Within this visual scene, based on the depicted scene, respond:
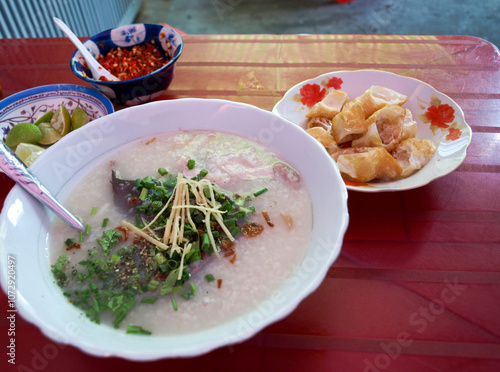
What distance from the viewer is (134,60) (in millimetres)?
1614

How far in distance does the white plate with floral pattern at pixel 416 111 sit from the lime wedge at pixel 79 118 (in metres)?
0.72

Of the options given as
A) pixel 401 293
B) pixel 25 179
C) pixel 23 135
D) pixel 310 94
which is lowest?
pixel 401 293

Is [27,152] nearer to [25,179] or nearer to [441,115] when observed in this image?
[25,179]

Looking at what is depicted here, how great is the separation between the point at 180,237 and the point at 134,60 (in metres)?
1.07

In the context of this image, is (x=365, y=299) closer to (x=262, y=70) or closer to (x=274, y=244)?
(x=274, y=244)

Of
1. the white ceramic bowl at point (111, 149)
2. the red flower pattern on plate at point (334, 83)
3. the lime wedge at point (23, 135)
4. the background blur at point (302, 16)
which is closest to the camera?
the white ceramic bowl at point (111, 149)

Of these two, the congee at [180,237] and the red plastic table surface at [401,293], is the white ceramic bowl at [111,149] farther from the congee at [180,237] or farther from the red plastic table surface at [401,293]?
the red plastic table surface at [401,293]

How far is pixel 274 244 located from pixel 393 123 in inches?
26.7

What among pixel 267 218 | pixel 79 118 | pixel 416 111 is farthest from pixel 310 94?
pixel 79 118

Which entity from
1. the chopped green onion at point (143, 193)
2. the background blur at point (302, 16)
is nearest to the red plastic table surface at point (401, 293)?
the chopped green onion at point (143, 193)

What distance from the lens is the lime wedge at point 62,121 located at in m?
1.34

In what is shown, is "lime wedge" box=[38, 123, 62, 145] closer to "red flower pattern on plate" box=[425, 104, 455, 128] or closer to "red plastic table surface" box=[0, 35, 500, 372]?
"red plastic table surface" box=[0, 35, 500, 372]

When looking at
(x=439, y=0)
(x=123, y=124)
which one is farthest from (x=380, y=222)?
(x=439, y=0)

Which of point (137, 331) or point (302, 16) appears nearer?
point (137, 331)
